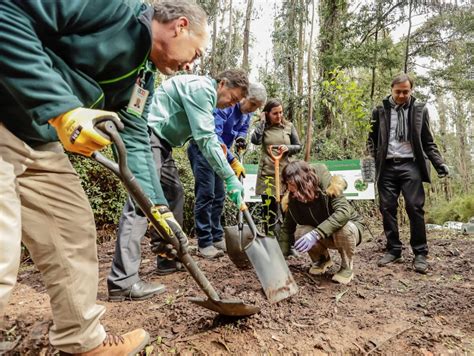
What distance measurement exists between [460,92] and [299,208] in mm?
9727

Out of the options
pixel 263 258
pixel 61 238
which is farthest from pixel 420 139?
pixel 61 238

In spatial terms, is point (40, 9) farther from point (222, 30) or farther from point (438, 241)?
point (222, 30)

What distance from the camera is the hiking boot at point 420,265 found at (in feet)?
10.6

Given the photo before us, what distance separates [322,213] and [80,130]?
84.5 inches

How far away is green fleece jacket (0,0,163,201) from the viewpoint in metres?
1.08

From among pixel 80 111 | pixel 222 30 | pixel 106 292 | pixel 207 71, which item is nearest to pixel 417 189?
pixel 106 292

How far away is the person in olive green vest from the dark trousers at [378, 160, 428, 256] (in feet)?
3.54

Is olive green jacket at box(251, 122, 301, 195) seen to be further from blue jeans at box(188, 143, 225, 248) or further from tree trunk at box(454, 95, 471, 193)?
tree trunk at box(454, 95, 471, 193)

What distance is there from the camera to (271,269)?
251 centimetres

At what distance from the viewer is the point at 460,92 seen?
402 inches

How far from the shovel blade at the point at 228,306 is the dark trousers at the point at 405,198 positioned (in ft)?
7.13

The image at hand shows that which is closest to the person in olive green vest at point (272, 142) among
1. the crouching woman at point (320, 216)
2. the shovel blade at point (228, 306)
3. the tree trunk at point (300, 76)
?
the crouching woman at point (320, 216)

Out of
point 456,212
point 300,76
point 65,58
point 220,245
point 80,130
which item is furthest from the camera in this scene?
point 300,76

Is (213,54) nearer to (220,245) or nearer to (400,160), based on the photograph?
(220,245)
